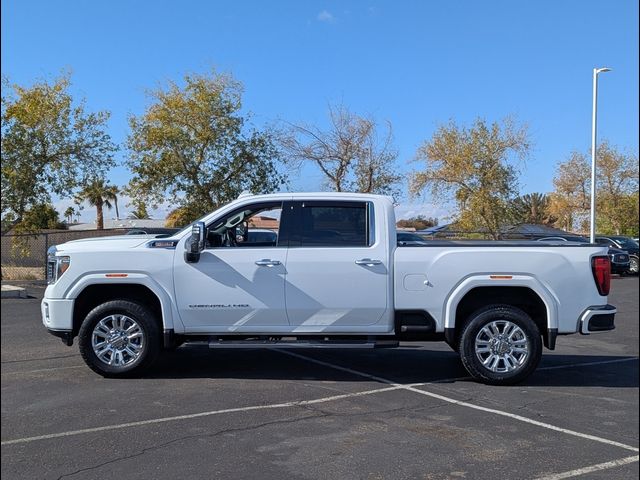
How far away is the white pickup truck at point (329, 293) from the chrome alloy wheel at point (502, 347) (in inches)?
0.4

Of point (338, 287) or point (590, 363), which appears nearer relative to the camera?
point (338, 287)

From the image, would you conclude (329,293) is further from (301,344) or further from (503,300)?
(503,300)

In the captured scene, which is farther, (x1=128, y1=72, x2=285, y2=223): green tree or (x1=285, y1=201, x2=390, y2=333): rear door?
(x1=128, y1=72, x2=285, y2=223): green tree

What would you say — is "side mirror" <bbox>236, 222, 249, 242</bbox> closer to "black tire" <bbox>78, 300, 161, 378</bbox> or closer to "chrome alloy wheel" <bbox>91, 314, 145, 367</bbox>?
"black tire" <bbox>78, 300, 161, 378</bbox>

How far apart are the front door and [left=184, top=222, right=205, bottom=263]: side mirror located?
0.22 feet

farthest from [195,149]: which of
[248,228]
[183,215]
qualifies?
[248,228]

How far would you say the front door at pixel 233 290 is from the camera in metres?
6.81

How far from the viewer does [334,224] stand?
710cm

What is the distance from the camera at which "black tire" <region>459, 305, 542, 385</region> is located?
6.75 meters

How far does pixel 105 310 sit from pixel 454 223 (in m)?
22.8

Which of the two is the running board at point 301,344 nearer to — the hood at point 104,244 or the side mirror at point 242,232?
the side mirror at point 242,232

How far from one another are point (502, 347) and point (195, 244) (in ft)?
11.5

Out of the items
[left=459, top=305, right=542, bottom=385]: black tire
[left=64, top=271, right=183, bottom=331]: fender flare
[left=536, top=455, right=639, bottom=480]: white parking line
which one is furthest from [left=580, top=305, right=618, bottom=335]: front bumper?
[left=64, top=271, right=183, bottom=331]: fender flare

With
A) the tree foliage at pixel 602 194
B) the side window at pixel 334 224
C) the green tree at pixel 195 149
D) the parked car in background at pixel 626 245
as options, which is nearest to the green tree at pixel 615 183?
the tree foliage at pixel 602 194
